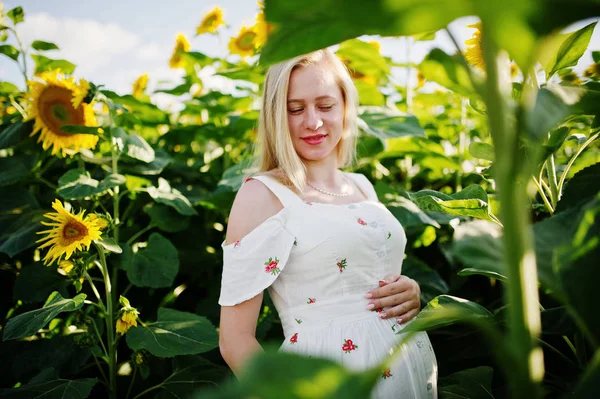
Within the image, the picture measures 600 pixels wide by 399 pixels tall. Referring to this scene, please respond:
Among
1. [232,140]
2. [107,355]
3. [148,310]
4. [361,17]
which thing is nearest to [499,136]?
[361,17]

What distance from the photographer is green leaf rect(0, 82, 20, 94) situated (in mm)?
2187

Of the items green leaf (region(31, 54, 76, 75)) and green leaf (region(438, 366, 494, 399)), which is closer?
green leaf (region(438, 366, 494, 399))

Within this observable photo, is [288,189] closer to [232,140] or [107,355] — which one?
[107,355]

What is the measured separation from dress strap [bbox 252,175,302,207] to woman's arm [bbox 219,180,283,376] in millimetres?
16

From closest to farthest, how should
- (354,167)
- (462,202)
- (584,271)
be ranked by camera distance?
(584,271) < (462,202) < (354,167)

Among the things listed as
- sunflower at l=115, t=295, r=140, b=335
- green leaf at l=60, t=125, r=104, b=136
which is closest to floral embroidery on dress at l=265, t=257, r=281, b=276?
sunflower at l=115, t=295, r=140, b=335

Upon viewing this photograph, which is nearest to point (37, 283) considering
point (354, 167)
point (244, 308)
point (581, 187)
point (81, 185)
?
point (81, 185)

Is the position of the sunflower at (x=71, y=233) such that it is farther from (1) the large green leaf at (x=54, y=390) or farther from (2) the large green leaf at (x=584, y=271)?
(2) the large green leaf at (x=584, y=271)

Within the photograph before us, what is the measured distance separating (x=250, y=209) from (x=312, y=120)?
0.39 metres

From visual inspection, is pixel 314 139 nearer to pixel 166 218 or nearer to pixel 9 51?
pixel 166 218

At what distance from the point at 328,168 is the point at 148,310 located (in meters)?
1.04

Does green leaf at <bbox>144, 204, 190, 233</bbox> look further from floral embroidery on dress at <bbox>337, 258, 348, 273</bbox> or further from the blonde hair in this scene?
floral embroidery on dress at <bbox>337, 258, 348, 273</bbox>

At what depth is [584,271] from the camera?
518mm

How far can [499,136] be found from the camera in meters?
0.49
